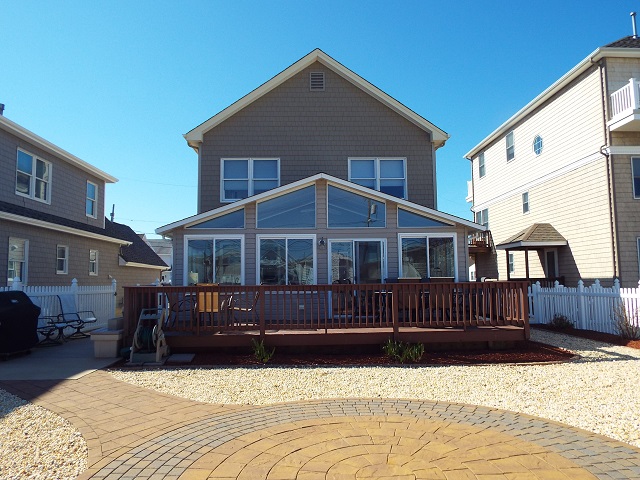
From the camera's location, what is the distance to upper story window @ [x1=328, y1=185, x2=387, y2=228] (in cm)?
1213

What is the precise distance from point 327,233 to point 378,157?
407 centimetres

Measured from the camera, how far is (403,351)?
844 cm

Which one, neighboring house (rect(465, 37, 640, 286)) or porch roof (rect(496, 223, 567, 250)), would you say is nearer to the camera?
neighboring house (rect(465, 37, 640, 286))

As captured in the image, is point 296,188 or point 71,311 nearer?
point 296,188

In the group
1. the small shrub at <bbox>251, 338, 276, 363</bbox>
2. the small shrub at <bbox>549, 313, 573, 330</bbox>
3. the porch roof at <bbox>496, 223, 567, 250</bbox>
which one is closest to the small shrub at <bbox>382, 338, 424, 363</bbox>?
the small shrub at <bbox>251, 338, 276, 363</bbox>

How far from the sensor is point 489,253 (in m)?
22.7

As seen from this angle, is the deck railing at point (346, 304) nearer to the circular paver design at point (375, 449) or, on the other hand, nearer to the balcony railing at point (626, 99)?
the circular paver design at point (375, 449)

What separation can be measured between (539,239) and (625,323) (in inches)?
252

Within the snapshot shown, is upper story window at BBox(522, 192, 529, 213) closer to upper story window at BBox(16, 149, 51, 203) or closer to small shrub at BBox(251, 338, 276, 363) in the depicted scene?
small shrub at BBox(251, 338, 276, 363)

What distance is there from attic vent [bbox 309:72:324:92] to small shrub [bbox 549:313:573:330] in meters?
10.0

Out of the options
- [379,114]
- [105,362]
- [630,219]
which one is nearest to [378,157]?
[379,114]

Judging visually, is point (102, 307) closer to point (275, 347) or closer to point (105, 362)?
point (105, 362)

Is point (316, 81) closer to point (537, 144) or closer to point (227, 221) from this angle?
point (227, 221)

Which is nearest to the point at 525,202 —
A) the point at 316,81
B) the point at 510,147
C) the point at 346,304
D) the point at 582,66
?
the point at 510,147
